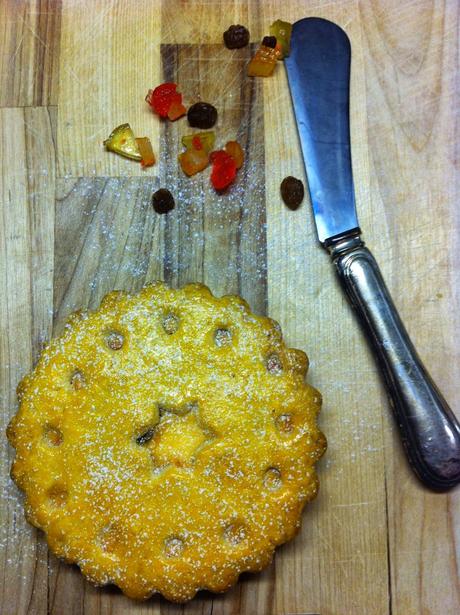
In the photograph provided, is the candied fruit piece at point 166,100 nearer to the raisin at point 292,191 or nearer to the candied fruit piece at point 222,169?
the candied fruit piece at point 222,169

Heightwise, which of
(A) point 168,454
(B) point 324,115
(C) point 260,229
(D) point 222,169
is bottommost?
(A) point 168,454

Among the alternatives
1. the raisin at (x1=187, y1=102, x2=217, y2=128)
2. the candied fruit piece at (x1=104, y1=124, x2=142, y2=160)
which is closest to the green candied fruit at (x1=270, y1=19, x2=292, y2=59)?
the raisin at (x1=187, y1=102, x2=217, y2=128)

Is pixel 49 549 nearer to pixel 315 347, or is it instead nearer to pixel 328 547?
pixel 328 547

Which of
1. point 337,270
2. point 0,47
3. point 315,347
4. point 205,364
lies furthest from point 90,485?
point 0,47

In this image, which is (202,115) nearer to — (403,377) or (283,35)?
(283,35)

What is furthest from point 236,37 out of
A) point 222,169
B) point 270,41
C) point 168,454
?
point 168,454

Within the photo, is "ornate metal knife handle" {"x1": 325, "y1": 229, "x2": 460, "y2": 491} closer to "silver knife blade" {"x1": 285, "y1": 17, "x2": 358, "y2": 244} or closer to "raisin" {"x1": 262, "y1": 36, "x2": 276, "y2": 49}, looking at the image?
"silver knife blade" {"x1": 285, "y1": 17, "x2": 358, "y2": 244}

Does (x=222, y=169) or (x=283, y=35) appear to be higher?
(x=283, y=35)
